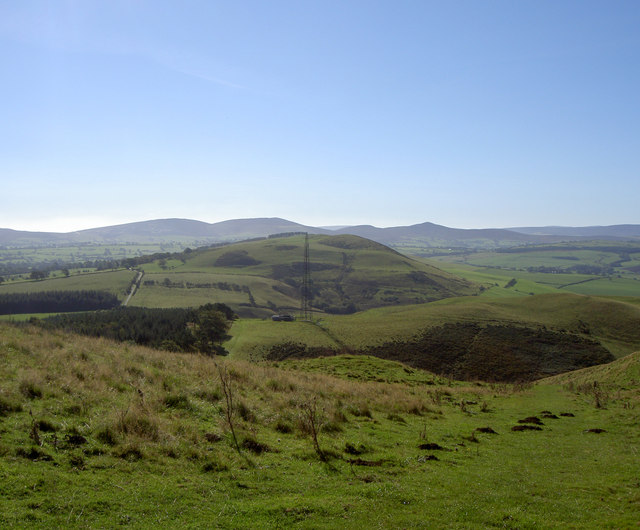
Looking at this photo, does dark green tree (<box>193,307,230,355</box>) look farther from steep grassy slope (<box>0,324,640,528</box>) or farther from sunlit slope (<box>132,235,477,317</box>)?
sunlit slope (<box>132,235,477,317</box>)

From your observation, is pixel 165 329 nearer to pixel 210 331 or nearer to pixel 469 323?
pixel 210 331

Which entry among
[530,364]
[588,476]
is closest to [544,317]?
[530,364]

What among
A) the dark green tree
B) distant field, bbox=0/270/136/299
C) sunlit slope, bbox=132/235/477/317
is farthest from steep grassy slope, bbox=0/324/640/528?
distant field, bbox=0/270/136/299

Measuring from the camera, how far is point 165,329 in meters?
54.1

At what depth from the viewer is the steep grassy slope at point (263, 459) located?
7.96 meters

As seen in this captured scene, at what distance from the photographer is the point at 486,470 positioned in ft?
39.5

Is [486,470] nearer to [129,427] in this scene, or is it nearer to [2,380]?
[129,427]

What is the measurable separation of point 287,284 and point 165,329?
116 metres

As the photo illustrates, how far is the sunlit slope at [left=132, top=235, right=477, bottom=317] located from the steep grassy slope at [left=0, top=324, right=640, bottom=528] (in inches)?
3959

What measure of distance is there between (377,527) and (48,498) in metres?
6.23

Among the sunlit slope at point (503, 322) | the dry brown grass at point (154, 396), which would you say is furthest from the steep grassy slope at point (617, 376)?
the sunlit slope at point (503, 322)

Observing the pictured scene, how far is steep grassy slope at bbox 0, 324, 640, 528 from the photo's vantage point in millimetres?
7965

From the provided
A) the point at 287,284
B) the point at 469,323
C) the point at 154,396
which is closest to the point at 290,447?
the point at 154,396

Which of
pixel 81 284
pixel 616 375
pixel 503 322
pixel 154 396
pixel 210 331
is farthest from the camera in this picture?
pixel 81 284
